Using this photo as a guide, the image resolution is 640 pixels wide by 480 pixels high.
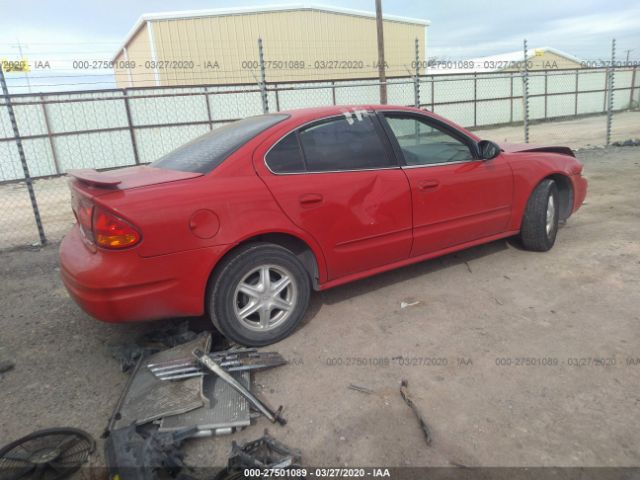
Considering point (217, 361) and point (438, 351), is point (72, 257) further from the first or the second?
point (438, 351)

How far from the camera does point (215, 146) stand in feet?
11.3

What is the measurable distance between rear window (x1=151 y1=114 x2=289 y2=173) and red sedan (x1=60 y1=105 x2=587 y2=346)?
0.6 inches

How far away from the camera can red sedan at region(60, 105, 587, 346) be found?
280 centimetres

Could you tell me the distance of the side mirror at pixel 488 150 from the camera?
4.11 metres

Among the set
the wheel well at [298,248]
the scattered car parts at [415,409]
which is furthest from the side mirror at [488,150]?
the scattered car parts at [415,409]

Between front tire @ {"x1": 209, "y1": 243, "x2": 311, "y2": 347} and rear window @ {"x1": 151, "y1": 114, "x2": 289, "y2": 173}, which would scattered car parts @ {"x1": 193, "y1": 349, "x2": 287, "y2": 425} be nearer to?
front tire @ {"x1": 209, "y1": 243, "x2": 311, "y2": 347}

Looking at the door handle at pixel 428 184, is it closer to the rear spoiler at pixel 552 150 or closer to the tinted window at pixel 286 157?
the tinted window at pixel 286 157

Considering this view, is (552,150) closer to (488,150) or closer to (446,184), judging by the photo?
(488,150)

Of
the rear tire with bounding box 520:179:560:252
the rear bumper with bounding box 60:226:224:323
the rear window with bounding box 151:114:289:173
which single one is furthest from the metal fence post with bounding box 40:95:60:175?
the rear tire with bounding box 520:179:560:252

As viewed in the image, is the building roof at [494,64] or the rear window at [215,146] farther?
the building roof at [494,64]

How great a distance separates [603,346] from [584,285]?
1042 mm

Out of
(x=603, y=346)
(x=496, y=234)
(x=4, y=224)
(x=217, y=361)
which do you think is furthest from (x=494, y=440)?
(x=4, y=224)

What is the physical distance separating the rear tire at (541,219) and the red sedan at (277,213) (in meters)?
0.30

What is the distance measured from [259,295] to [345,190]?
953 millimetres
